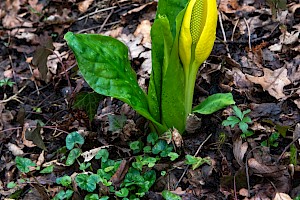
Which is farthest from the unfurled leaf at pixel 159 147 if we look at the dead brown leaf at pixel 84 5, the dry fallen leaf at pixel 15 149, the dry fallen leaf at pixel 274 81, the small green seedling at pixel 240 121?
the dead brown leaf at pixel 84 5

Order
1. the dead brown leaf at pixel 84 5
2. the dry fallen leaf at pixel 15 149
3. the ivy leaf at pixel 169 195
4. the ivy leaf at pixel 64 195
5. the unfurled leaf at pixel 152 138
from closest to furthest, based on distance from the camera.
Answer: the ivy leaf at pixel 169 195 < the ivy leaf at pixel 64 195 < the unfurled leaf at pixel 152 138 < the dry fallen leaf at pixel 15 149 < the dead brown leaf at pixel 84 5

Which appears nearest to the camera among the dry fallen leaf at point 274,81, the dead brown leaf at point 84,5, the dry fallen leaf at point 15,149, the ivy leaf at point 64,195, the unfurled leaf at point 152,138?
the ivy leaf at point 64,195

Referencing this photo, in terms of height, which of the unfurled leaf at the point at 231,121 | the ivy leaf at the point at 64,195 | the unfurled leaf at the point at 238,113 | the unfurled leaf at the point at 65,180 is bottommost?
the ivy leaf at the point at 64,195

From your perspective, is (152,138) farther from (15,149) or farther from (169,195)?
(15,149)

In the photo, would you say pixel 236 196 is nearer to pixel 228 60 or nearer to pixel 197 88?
pixel 197 88

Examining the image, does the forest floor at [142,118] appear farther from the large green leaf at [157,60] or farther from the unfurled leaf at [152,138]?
the large green leaf at [157,60]

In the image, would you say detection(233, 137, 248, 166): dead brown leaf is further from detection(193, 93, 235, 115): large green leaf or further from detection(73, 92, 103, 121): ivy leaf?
detection(73, 92, 103, 121): ivy leaf

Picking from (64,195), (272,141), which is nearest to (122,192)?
(64,195)

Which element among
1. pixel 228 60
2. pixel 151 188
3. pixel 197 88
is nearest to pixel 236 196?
pixel 151 188

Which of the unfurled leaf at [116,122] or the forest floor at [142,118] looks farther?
the unfurled leaf at [116,122]
